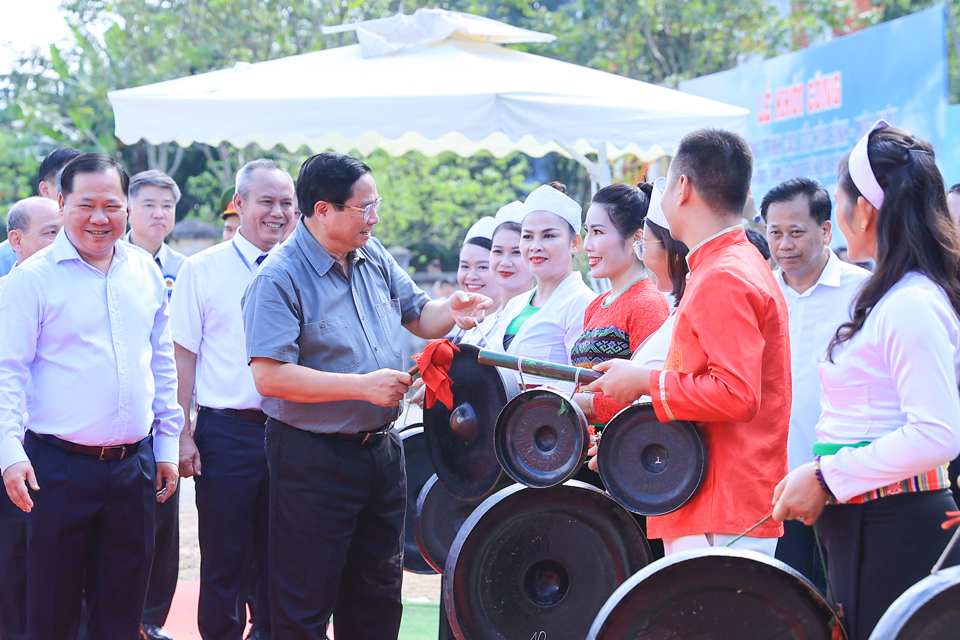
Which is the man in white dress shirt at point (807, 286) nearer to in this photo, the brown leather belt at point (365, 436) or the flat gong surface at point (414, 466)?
the flat gong surface at point (414, 466)

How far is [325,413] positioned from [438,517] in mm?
715

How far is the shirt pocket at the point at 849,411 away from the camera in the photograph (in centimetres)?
204

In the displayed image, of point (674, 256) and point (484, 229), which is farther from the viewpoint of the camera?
point (484, 229)

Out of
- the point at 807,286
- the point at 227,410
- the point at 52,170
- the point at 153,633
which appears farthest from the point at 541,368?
the point at 52,170

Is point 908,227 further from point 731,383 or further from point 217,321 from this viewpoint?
point 217,321

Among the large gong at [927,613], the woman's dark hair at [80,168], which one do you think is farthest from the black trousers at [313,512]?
the large gong at [927,613]

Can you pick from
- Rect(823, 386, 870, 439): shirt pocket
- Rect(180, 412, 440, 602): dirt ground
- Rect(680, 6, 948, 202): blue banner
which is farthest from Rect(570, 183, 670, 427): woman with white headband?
Rect(680, 6, 948, 202): blue banner

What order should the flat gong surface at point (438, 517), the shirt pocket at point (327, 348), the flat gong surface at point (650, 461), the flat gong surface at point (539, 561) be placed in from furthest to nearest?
1. the flat gong surface at point (438, 517)
2. the shirt pocket at point (327, 348)
3. the flat gong surface at point (539, 561)
4. the flat gong surface at point (650, 461)

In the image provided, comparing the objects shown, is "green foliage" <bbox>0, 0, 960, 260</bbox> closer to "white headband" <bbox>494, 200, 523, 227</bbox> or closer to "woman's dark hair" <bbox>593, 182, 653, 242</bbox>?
"white headband" <bbox>494, 200, 523, 227</bbox>

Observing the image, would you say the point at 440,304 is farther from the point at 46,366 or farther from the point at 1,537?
the point at 1,537

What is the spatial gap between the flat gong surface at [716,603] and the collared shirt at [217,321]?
2.33 metres

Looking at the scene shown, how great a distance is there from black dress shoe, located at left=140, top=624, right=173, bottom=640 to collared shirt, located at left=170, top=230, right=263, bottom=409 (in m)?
1.16

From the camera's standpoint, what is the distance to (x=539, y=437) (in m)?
2.61

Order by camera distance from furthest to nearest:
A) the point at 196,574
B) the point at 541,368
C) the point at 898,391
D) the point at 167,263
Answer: the point at 196,574
the point at 167,263
the point at 541,368
the point at 898,391
